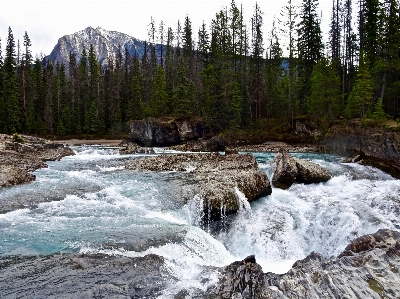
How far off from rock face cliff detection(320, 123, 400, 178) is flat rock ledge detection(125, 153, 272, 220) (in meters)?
8.77

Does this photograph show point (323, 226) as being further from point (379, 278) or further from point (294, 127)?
point (294, 127)

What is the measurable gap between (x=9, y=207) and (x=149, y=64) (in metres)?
61.8

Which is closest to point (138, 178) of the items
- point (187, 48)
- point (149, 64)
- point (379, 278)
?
point (379, 278)

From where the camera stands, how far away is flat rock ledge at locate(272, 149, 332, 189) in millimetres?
17266

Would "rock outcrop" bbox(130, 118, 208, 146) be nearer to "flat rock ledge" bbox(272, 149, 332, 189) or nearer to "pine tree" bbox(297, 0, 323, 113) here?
"pine tree" bbox(297, 0, 323, 113)

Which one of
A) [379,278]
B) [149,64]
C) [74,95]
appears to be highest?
[149,64]

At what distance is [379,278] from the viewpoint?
21.1 feet

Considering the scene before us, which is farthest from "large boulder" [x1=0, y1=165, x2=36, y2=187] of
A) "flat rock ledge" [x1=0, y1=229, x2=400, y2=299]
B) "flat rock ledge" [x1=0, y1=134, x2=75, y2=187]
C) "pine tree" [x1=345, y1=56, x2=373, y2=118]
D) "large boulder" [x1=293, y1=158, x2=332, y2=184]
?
"pine tree" [x1=345, y1=56, x2=373, y2=118]

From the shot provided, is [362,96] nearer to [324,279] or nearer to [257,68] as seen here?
[257,68]

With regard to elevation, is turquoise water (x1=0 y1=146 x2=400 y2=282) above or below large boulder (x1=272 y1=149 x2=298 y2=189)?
below

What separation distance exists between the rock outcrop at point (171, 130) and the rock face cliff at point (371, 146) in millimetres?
19807

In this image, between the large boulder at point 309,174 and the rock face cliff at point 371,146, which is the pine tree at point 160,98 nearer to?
the rock face cliff at point 371,146

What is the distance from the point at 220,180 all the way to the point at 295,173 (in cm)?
480

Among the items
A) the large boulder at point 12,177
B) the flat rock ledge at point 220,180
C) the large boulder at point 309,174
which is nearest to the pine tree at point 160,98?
the flat rock ledge at point 220,180
